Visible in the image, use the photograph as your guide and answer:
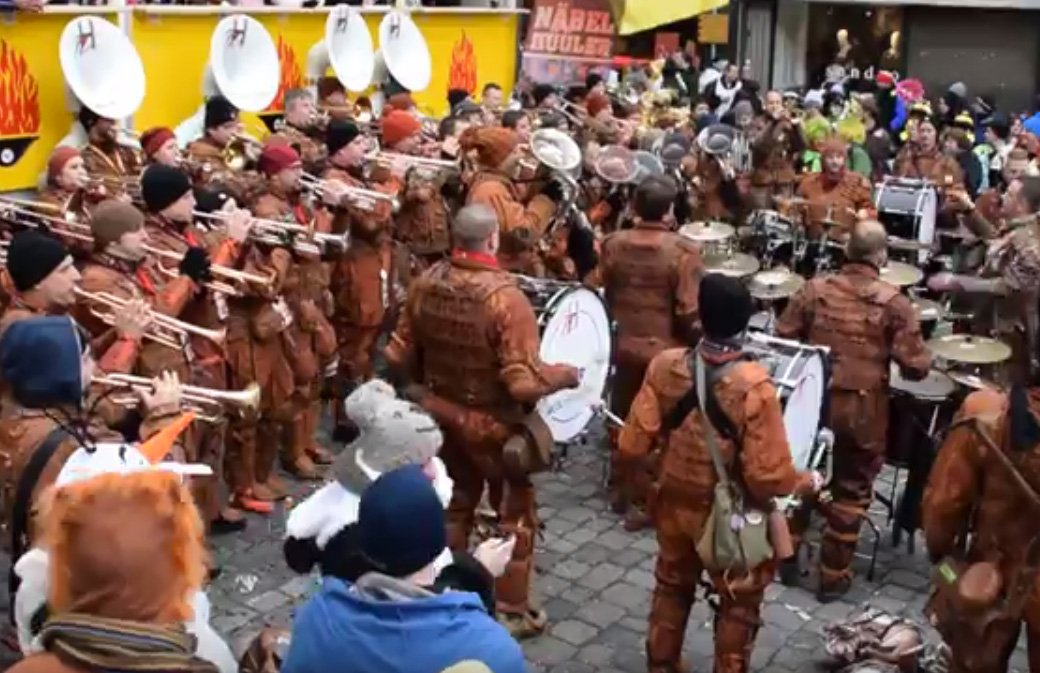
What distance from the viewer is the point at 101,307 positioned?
6398 millimetres

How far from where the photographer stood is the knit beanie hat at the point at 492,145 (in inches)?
345

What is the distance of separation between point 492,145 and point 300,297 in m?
1.63

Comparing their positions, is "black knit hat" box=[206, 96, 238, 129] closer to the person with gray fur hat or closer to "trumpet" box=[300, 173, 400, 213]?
"trumpet" box=[300, 173, 400, 213]

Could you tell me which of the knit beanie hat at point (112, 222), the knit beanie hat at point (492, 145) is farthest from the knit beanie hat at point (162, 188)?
the knit beanie hat at point (492, 145)

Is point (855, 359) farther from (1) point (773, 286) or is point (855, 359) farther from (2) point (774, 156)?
(2) point (774, 156)

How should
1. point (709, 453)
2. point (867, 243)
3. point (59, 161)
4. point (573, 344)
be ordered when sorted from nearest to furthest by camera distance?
1. point (709, 453)
2. point (573, 344)
3. point (867, 243)
4. point (59, 161)

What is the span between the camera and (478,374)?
6457 mm

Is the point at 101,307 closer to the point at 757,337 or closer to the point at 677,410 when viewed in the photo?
the point at 677,410

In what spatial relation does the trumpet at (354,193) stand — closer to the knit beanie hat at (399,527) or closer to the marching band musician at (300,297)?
the marching band musician at (300,297)

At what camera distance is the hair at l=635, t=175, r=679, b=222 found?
8071 millimetres

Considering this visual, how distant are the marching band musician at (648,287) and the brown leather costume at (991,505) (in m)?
2.91

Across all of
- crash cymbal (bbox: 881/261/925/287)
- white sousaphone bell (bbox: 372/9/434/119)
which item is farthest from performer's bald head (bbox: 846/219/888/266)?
white sousaphone bell (bbox: 372/9/434/119)

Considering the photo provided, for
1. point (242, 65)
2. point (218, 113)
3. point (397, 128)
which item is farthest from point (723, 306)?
point (242, 65)

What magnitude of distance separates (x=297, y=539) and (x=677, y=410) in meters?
1.90
